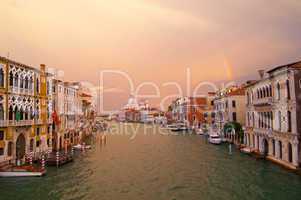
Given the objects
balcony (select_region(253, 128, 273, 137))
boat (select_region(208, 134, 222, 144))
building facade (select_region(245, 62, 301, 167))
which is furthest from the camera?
boat (select_region(208, 134, 222, 144))

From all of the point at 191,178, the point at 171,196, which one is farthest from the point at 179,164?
the point at 171,196

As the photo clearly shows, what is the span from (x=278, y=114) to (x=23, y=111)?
2568 centimetres

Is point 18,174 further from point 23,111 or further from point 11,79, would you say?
point 11,79

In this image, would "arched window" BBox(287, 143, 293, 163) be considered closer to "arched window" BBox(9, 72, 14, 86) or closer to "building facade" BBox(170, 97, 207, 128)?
"arched window" BBox(9, 72, 14, 86)

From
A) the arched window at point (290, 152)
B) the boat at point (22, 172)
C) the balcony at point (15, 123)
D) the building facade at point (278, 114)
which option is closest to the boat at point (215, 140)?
the building facade at point (278, 114)

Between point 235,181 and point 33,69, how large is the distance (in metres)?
23.5

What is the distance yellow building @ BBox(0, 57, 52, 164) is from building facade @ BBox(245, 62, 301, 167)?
82.3ft

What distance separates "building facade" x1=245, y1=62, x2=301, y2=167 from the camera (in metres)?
20.8

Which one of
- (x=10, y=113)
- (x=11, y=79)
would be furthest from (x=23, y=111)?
(x=11, y=79)

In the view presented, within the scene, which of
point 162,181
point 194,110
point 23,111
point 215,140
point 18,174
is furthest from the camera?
point 194,110

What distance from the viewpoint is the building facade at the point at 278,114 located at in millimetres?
20812

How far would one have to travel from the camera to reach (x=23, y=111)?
2633 centimetres

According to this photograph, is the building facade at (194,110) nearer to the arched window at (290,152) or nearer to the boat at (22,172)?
the arched window at (290,152)

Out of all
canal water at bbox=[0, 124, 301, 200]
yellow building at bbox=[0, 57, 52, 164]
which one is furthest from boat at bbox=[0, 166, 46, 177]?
yellow building at bbox=[0, 57, 52, 164]
